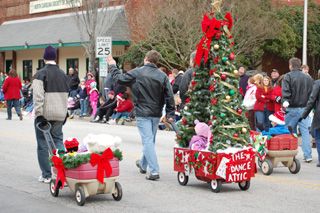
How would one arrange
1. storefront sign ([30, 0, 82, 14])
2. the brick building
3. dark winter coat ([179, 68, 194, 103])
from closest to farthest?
dark winter coat ([179, 68, 194, 103])
the brick building
storefront sign ([30, 0, 82, 14])

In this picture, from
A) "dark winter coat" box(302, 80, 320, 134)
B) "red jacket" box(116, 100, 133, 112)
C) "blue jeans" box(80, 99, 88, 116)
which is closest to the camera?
"dark winter coat" box(302, 80, 320, 134)

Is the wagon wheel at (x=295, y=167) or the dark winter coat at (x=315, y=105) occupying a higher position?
the dark winter coat at (x=315, y=105)

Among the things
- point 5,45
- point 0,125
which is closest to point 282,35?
point 0,125

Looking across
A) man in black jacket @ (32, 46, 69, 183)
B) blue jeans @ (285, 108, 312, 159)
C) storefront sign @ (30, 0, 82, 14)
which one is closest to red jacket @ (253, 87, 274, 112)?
blue jeans @ (285, 108, 312, 159)

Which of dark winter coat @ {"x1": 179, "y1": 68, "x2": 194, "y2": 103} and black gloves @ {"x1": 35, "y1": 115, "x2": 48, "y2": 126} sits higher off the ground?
dark winter coat @ {"x1": 179, "y1": 68, "x2": 194, "y2": 103}

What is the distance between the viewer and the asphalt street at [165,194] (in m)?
8.55

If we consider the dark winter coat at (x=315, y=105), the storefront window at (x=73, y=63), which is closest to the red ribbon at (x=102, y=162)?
the dark winter coat at (x=315, y=105)

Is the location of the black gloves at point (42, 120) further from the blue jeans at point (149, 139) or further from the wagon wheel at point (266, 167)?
the wagon wheel at point (266, 167)

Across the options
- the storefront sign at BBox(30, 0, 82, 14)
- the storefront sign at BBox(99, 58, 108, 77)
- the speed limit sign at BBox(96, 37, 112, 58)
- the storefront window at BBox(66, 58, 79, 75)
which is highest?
the storefront sign at BBox(30, 0, 82, 14)

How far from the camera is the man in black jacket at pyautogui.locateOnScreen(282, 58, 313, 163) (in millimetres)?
13562

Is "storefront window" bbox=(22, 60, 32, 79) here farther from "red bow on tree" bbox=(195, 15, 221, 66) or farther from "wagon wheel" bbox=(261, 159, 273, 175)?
"red bow on tree" bbox=(195, 15, 221, 66)

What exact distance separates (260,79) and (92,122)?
993cm

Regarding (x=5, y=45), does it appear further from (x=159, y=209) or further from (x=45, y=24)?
(x=159, y=209)

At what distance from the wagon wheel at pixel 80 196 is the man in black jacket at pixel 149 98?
2.18 meters
